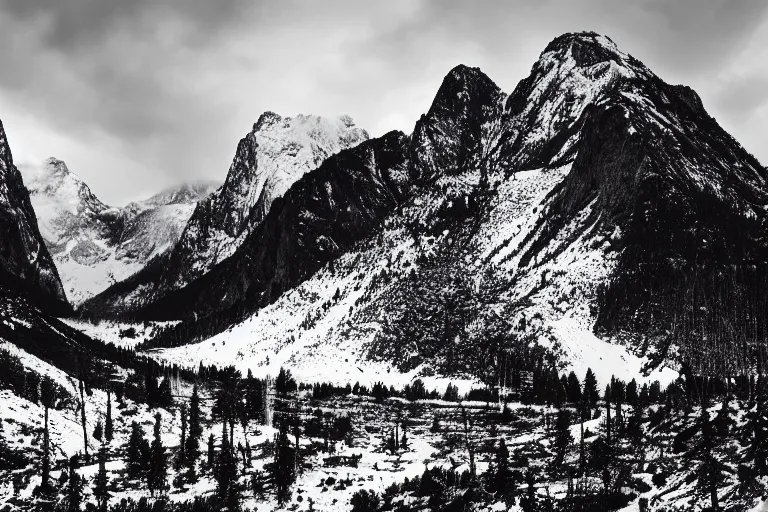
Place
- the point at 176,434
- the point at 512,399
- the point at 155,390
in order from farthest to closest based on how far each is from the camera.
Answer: the point at 512,399 → the point at 155,390 → the point at 176,434

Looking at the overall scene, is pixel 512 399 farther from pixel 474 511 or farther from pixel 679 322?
pixel 474 511

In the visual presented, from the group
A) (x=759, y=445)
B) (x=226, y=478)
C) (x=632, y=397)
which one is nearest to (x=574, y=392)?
(x=632, y=397)

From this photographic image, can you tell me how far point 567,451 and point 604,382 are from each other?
291 feet

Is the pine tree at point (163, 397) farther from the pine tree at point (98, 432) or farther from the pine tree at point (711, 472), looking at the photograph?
the pine tree at point (711, 472)

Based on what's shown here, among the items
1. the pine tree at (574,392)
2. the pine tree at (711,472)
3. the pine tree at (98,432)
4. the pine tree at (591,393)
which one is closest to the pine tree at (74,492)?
the pine tree at (98,432)

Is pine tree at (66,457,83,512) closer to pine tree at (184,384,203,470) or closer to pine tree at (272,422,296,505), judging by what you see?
pine tree at (184,384,203,470)

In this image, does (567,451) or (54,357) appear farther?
(54,357)

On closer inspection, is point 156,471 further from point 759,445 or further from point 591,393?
point 591,393

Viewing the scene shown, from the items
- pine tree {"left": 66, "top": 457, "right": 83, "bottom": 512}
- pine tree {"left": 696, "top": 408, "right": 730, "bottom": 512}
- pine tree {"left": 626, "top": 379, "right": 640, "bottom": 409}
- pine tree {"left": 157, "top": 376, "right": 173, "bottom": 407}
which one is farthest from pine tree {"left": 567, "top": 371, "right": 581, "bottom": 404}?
pine tree {"left": 66, "top": 457, "right": 83, "bottom": 512}

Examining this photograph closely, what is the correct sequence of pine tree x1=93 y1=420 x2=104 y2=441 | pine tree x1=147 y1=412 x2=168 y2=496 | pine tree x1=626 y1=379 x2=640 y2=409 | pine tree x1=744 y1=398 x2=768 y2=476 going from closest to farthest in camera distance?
pine tree x1=744 y1=398 x2=768 y2=476 < pine tree x1=147 y1=412 x2=168 y2=496 < pine tree x1=93 y1=420 x2=104 y2=441 < pine tree x1=626 y1=379 x2=640 y2=409

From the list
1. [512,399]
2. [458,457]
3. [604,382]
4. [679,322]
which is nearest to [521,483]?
[458,457]

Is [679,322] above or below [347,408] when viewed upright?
above

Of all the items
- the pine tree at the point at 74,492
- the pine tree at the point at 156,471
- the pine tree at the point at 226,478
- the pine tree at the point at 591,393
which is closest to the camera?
the pine tree at the point at 74,492

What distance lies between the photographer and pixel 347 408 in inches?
6954
